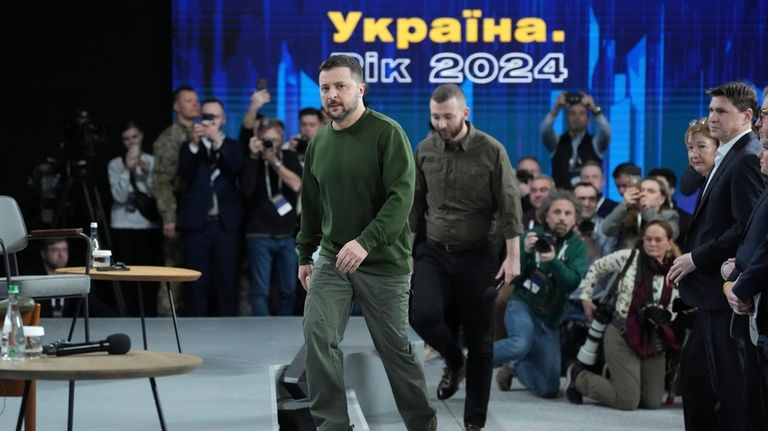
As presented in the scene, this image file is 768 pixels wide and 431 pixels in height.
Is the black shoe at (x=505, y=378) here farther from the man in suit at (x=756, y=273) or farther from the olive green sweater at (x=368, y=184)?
the man in suit at (x=756, y=273)

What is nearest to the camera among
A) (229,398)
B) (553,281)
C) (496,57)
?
(229,398)

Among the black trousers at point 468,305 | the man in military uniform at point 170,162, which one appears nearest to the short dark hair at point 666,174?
the man in military uniform at point 170,162

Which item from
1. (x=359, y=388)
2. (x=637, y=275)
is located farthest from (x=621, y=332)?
(x=359, y=388)

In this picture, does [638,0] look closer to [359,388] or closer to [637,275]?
[637,275]

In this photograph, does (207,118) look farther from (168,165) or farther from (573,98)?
(573,98)

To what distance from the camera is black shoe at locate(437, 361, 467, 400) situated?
18.9ft

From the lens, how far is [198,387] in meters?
5.47

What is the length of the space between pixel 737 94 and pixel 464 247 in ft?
4.98

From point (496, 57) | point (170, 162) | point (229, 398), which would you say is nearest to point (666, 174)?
point (496, 57)

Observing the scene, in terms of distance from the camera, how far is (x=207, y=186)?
8.59 meters

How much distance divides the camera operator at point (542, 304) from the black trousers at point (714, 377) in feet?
7.17

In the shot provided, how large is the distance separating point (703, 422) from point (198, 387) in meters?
2.23

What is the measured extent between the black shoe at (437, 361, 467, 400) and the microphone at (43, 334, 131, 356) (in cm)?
259

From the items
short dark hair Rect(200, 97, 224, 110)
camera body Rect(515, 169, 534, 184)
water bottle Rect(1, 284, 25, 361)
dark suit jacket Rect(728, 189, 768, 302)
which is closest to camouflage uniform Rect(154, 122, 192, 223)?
short dark hair Rect(200, 97, 224, 110)
